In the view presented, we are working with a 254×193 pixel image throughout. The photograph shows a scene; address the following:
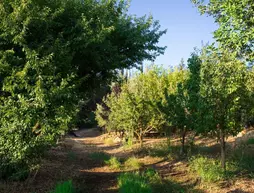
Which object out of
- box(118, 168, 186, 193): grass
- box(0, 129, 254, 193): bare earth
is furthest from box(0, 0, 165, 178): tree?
box(118, 168, 186, 193): grass

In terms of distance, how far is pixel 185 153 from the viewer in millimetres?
13148

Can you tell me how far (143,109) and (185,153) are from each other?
3.26m

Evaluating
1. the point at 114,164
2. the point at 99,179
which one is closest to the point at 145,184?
the point at 99,179

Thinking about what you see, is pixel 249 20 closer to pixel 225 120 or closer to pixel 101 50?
pixel 225 120

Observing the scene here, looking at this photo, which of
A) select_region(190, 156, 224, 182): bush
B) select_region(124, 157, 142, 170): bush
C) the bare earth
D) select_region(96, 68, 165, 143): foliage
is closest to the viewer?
the bare earth

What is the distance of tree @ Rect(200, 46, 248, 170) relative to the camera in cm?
834

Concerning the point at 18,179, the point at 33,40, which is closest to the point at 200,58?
the point at 33,40

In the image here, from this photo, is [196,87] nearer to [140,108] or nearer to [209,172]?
[209,172]

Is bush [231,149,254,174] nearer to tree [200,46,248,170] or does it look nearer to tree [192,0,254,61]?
→ tree [200,46,248,170]

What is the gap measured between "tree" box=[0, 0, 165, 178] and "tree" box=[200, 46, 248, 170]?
3234 mm

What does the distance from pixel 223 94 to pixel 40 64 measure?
541 cm

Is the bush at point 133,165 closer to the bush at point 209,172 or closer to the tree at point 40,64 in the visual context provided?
the bush at point 209,172

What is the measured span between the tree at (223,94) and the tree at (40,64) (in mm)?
3234

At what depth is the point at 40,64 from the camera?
23.0 ft
